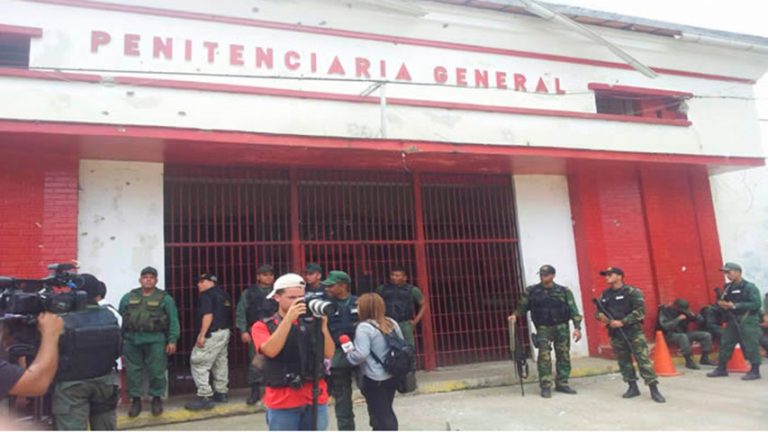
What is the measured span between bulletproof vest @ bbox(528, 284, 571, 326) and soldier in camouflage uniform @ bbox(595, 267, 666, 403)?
42cm

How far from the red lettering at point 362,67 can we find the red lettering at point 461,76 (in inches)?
55.8

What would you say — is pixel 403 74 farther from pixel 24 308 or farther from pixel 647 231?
pixel 24 308

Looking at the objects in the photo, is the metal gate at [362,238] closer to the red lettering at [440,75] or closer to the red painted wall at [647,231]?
the red painted wall at [647,231]

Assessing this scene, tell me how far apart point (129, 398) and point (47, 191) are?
2.58 metres

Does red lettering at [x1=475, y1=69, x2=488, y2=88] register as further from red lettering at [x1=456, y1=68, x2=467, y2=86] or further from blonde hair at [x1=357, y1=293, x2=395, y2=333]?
blonde hair at [x1=357, y1=293, x2=395, y2=333]

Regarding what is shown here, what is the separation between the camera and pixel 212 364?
647cm

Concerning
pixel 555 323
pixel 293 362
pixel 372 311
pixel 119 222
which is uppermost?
pixel 119 222

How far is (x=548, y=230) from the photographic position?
9.24 m

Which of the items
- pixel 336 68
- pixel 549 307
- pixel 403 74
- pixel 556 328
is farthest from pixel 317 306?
pixel 403 74

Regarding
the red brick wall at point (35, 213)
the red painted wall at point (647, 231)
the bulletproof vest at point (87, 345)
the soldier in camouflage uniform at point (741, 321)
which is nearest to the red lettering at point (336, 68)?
the red brick wall at point (35, 213)

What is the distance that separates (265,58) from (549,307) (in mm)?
4931

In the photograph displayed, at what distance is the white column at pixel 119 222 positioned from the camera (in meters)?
6.75

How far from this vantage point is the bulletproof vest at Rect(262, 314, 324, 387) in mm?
3424

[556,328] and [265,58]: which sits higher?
[265,58]
